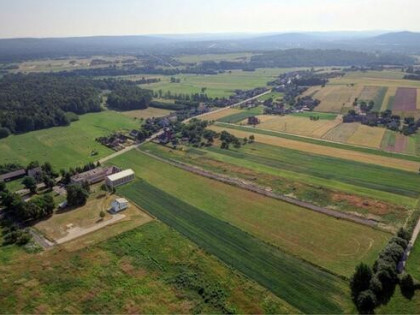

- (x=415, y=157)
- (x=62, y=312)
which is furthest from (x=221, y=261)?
(x=415, y=157)

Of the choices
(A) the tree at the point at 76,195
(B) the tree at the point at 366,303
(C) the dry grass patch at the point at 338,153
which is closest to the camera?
(B) the tree at the point at 366,303

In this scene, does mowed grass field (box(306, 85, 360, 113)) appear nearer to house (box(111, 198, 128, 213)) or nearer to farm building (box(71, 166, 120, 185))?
farm building (box(71, 166, 120, 185))

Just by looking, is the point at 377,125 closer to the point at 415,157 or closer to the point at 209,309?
the point at 415,157

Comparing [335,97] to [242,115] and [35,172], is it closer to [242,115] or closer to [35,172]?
[242,115]

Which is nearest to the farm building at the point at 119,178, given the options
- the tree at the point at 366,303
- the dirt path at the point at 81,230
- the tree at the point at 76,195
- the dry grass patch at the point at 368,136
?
the tree at the point at 76,195

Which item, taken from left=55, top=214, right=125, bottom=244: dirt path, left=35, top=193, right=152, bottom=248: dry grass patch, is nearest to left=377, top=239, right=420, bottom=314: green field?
left=35, top=193, right=152, bottom=248: dry grass patch

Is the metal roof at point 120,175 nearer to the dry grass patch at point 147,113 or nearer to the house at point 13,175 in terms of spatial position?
the house at point 13,175

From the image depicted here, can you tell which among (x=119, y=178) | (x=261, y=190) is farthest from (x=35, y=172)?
(x=261, y=190)
